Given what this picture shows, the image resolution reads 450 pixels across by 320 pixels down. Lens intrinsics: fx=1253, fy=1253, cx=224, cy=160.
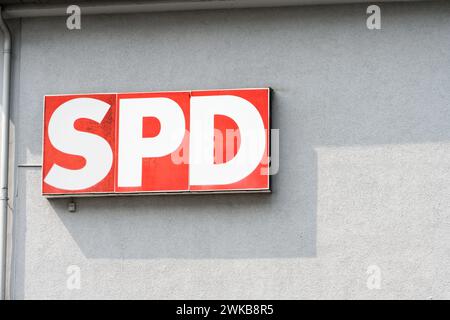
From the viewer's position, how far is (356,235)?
12.6m

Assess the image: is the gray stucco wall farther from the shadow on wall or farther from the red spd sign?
the red spd sign

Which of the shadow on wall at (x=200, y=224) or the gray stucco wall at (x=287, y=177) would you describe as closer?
the gray stucco wall at (x=287, y=177)

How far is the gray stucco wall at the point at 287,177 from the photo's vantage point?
1255 cm

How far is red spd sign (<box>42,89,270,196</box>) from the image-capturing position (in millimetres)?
12695

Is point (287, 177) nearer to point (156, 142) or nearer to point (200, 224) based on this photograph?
point (200, 224)

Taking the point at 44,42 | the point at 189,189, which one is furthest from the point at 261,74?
the point at 44,42

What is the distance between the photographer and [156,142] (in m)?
12.9

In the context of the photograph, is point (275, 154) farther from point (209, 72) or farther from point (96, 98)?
point (96, 98)

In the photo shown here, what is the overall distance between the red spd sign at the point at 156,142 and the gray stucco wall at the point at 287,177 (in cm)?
21

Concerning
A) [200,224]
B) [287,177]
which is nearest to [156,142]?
[200,224]

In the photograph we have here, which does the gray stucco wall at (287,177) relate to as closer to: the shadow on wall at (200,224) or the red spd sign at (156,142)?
the shadow on wall at (200,224)

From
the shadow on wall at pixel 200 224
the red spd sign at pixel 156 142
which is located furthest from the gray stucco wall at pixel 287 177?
the red spd sign at pixel 156 142

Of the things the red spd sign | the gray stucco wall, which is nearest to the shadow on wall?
the gray stucco wall

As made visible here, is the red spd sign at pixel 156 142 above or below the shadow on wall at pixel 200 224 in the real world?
above
